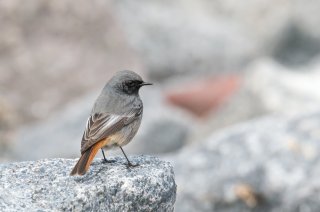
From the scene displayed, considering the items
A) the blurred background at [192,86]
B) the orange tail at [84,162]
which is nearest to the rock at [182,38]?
the blurred background at [192,86]

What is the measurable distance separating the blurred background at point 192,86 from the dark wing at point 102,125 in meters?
2.60

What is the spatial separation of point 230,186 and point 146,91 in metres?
7.63

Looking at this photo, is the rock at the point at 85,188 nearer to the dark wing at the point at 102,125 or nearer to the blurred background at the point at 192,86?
the dark wing at the point at 102,125

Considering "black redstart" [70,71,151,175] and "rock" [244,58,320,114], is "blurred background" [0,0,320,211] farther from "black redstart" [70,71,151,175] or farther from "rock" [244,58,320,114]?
"black redstart" [70,71,151,175]

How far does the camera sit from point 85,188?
249 inches

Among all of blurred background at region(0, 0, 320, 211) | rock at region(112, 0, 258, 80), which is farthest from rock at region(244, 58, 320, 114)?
rock at region(112, 0, 258, 80)

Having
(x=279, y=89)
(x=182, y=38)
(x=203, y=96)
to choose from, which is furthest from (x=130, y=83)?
(x=182, y=38)

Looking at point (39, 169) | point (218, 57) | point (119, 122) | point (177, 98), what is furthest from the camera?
point (218, 57)

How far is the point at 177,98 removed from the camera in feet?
58.9

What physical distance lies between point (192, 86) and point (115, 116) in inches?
439

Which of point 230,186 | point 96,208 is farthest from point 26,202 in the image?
point 230,186

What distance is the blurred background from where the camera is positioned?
9.91 metres

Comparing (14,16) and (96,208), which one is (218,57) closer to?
(14,16)

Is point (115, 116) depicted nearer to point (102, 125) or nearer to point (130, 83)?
point (102, 125)
